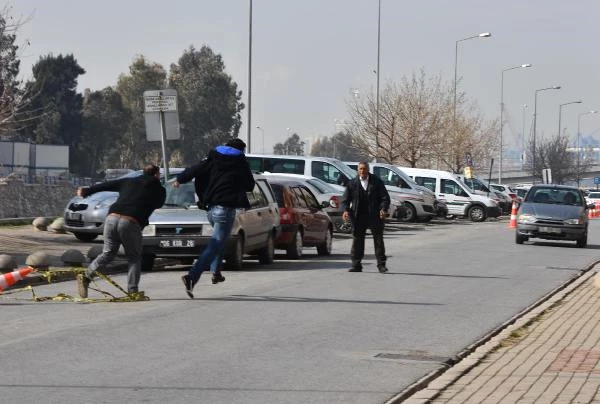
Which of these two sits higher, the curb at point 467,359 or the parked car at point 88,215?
the parked car at point 88,215

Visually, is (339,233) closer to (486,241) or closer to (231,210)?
(486,241)

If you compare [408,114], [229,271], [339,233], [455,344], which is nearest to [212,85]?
[408,114]

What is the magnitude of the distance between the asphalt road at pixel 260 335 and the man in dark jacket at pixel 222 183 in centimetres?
92

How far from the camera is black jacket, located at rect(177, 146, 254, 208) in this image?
15.9m

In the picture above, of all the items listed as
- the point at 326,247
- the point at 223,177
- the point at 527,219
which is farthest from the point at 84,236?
the point at 223,177

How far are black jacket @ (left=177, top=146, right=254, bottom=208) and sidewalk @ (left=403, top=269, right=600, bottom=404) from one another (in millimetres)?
3810

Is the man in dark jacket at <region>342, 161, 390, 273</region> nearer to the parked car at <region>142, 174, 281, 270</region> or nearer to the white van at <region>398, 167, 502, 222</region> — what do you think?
the parked car at <region>142, 174, 281, 270</region>

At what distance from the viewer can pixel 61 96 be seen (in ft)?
358

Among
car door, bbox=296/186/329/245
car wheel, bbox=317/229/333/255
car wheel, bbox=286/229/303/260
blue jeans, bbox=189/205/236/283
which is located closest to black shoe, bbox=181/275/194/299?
blue jeans, bbox=189/205/236/283

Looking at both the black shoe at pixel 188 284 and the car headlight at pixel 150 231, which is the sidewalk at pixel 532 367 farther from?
the car headlight at pixel 150 231

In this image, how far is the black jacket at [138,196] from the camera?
48.1 feet

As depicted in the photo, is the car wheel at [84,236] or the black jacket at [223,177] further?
the car wheel at [84,236]

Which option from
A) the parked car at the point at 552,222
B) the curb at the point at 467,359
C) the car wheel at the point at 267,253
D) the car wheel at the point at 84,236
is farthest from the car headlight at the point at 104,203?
the curb at the point at 467,359

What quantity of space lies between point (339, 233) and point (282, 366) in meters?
27.6
